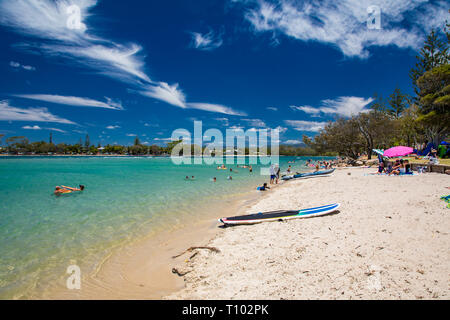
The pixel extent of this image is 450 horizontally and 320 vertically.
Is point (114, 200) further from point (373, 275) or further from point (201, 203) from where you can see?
point (373, 275)

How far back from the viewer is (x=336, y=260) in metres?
3.96

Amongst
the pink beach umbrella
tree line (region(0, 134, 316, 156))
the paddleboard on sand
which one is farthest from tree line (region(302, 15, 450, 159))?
tree line (region(0, 134, 316, 156))

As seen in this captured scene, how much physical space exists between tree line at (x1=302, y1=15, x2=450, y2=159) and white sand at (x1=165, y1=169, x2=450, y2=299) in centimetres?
2628

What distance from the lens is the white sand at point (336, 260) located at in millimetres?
3109

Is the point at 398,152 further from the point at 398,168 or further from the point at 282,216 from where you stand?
the point at 282,216

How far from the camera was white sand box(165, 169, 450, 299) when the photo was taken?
311 centimetres

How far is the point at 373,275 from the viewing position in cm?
334

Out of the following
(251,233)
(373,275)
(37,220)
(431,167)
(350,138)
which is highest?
(350,138)

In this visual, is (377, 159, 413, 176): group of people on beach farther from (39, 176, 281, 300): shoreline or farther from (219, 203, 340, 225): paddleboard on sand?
(39, 176, 281, 300): shoreline

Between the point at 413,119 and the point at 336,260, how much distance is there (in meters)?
47.4

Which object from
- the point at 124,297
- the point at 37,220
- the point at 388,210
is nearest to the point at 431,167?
the point at 388,210

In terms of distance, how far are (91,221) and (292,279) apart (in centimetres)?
948
